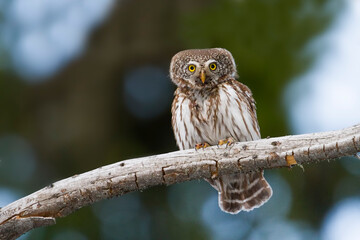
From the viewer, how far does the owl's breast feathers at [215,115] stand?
19.7 feet

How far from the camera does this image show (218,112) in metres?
6.00

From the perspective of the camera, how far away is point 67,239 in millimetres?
7812

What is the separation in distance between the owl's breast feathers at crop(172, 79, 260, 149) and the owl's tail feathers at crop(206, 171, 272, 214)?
1.50 ft

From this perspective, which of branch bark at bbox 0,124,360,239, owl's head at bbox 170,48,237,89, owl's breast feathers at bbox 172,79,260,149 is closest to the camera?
branch bark at bbox 0,124,360,239

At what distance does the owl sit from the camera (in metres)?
6.02

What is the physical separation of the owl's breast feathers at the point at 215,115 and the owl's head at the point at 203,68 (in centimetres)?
8

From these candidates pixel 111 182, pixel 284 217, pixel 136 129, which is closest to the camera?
pixel 111 182

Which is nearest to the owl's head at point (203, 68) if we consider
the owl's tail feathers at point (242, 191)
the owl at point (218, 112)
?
the owl at point (218, 112)

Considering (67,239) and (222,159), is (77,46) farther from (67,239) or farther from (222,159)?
(222,159)

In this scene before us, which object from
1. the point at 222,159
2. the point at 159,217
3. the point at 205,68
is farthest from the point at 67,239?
the point at 222,159

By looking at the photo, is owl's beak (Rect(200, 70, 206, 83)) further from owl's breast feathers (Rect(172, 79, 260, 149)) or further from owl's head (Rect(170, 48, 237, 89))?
owl's breast feathers (Rect(172, 79, 260, 149))

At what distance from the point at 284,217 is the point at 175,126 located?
2.21 metres

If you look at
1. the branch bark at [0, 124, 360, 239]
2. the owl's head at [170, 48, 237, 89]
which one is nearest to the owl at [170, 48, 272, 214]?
the owl's head at [170, 48, 237, 89]

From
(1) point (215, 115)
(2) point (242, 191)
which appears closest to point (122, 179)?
(1) point (215, 115)
